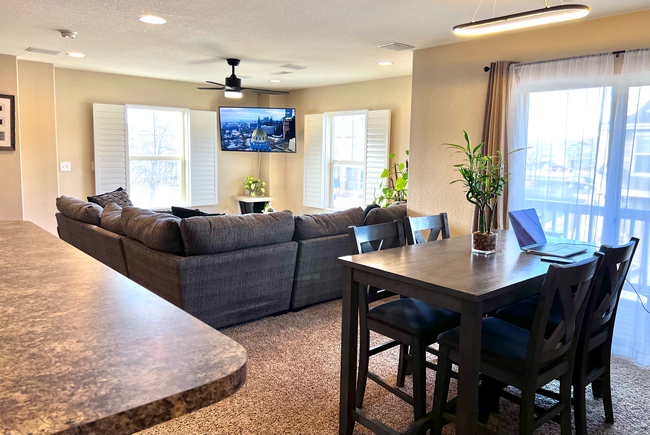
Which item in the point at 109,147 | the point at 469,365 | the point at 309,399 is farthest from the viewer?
the point at 109,147

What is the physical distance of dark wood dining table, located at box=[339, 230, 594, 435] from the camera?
69.7 inches

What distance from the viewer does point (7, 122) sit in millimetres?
5324

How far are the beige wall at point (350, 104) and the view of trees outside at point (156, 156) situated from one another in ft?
6.09

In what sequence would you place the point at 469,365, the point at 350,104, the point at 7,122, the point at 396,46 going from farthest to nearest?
the point at 350,104 → the point at 7,122 → the point at 396,46 → the point at 469,365

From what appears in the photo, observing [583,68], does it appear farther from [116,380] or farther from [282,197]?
[282,197]

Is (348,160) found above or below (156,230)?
above

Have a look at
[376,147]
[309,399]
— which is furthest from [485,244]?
[376,147]

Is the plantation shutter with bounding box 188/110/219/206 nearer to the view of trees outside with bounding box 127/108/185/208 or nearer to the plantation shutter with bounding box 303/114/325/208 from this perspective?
the view of trees outside with bounding box 127/108/185/208

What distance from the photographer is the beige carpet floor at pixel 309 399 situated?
230 cm

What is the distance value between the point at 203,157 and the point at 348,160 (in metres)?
Result: 2.30

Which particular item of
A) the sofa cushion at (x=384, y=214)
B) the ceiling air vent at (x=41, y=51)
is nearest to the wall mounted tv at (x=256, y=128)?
the ceiling air vent at (x=41, y=51)

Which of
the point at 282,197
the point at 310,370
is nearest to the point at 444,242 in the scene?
the point at 310,370

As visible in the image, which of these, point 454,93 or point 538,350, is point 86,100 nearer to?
point 454,93

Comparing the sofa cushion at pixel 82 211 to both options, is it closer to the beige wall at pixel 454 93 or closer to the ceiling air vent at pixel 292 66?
the ceiling air vent at pixel 292 66
